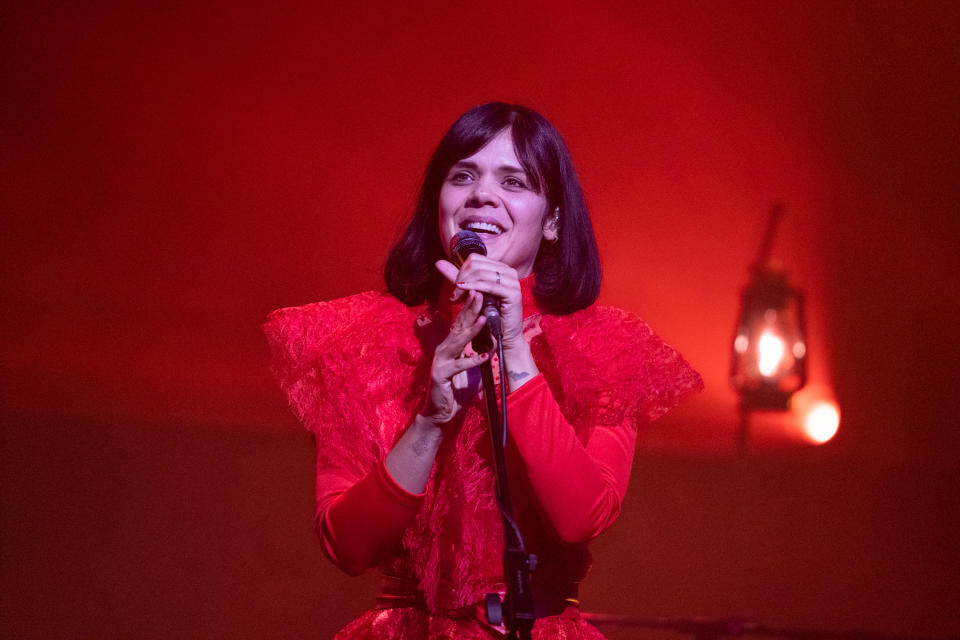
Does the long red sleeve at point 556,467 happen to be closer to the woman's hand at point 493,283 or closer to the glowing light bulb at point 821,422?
the woman's hand at point 493,283

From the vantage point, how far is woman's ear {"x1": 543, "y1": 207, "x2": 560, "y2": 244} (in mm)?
1408

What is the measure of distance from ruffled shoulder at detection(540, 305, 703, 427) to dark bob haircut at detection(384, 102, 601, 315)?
6 centimetres

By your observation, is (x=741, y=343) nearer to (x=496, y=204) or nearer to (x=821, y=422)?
(x=821, y=422)

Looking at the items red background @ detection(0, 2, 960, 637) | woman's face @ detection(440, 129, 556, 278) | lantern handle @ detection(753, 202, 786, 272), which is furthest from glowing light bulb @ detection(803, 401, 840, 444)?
woman's face @ detection(440, 129, 556, 278)

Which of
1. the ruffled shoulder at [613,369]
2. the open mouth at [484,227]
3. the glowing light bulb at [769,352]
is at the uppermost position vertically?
the open mouth at [484,227]

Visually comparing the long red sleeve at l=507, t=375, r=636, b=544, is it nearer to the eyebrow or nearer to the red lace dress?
the red lace dress

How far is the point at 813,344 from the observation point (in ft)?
9.18

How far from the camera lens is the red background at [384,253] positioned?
2.24m

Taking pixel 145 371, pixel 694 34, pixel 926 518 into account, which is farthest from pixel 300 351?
pixel 926 518

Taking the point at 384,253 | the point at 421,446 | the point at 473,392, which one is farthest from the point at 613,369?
the point at 384,253

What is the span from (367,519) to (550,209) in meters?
0.57

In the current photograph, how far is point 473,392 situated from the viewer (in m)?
1.16

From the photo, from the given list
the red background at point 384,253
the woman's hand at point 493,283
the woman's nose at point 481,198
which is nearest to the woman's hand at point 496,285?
the woman's hand at point 493,283

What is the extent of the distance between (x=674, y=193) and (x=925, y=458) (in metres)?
1.13
